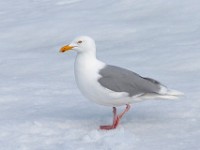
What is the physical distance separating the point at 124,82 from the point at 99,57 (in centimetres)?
387

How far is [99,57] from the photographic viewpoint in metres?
9.99

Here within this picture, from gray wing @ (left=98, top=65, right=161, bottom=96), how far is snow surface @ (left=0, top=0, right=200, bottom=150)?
350mm

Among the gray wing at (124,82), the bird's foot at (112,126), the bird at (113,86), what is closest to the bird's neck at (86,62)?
the bird at (113,86)

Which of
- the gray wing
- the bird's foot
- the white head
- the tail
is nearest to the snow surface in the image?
the bird's foot

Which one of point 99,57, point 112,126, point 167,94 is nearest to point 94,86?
point 112,126

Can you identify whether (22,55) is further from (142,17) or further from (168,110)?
(168,110)

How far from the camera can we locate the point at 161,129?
19.8 ft

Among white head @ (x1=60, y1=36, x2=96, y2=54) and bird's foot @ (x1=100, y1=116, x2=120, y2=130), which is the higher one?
white head @ (x1=60, y1=36, x2=96, y2=54)

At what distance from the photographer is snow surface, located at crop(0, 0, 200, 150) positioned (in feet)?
19.3

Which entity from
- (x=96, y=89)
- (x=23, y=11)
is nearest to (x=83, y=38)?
(x=96, y=89)

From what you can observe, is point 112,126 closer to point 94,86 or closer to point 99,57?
point 94,86

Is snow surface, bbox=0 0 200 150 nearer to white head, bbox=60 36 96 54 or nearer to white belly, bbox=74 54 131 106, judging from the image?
white belly, bbox=74 54 131 106

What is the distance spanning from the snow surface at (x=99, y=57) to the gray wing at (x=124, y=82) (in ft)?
1.15

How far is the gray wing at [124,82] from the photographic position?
6.11 m
